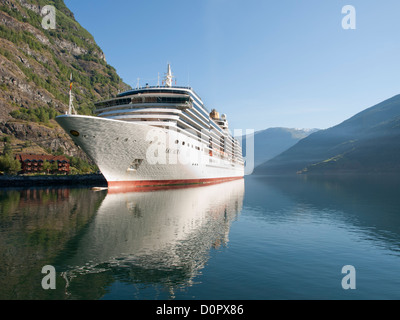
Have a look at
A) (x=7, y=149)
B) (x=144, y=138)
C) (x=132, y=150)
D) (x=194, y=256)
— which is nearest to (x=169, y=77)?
(x=144, y=138)

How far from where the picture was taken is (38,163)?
314 ft

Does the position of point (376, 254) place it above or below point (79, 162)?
below

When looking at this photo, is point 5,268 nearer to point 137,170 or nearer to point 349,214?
point 349,214

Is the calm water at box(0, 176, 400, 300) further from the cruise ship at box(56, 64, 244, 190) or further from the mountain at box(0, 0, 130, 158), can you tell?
the mountain at box(0, 0, 130, 158)

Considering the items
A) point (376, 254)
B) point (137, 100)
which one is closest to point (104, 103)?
point (137, 100)

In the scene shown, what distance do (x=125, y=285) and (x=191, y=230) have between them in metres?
8.94

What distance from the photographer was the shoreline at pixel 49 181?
213 ft

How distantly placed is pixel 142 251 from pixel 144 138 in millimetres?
28134

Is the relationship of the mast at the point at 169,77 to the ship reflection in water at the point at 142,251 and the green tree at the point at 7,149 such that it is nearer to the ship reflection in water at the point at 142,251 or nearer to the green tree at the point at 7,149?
the ship reflection in water at the point at 142,251

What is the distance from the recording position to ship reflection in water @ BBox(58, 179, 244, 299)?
10.1 m

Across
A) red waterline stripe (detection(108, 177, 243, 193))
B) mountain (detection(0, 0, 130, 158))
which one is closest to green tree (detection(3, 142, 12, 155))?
Answer: mountain (detection(0, 0, 130, 158))

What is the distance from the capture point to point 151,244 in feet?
49.3

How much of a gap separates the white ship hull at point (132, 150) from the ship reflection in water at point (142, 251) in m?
15.9

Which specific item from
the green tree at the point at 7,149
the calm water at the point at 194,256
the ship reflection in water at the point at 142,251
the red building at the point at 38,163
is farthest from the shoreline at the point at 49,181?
the ship reflection in water at the point at 142,251
